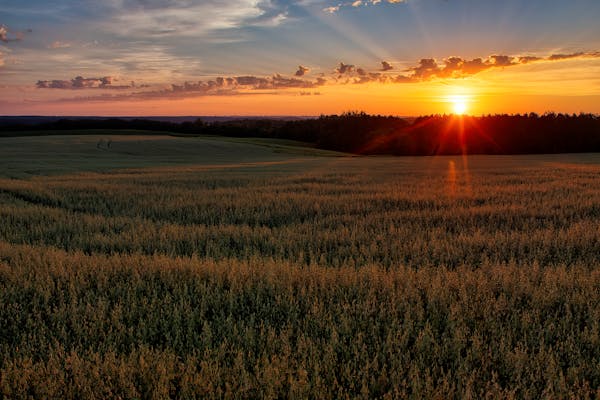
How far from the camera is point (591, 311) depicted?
476 cm

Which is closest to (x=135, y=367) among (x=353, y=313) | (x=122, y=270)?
(x=353, y=313)

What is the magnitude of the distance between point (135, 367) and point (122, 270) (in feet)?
9.43

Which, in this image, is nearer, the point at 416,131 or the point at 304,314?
the point at 304,314

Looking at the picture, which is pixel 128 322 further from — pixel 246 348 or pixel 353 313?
pixel 353 313

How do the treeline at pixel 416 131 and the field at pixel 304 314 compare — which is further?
the treeline at pixel 416 131

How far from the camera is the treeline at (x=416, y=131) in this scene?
78.8 meters

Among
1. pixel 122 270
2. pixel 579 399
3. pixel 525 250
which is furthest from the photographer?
pixel 525 250

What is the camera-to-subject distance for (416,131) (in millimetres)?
87438

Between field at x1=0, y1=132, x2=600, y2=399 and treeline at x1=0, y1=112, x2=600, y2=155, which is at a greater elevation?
treeline at x1=0, y1=112, x2=600, y2=155

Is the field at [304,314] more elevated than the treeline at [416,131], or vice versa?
the treeline at [416,131]

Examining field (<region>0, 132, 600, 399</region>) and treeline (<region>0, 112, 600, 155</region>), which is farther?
treeline (<region>0, 112, 600, 155</region>)

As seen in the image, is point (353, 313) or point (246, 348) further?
point (353, 313)

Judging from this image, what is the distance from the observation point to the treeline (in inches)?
3103

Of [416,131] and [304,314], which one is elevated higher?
[416,131]
